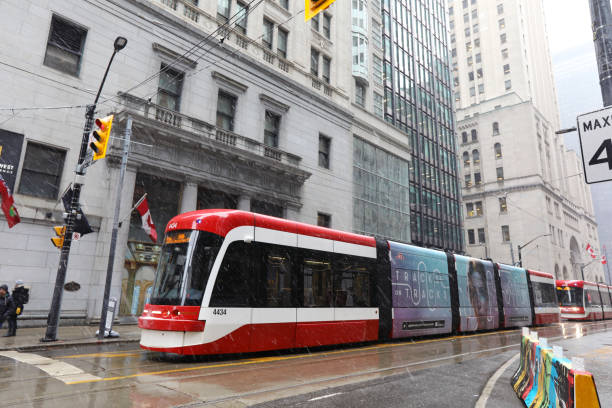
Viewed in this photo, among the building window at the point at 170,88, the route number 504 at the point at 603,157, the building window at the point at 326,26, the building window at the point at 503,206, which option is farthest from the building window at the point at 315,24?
the building window at the point at 503,206

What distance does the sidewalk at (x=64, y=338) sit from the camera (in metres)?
10.3

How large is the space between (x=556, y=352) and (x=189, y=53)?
19.8 metres

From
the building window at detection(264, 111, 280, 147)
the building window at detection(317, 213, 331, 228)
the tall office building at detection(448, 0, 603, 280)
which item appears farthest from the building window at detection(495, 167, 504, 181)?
the building window at detection(264, 111, 280, 147)

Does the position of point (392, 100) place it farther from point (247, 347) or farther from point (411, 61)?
point (247, 347)

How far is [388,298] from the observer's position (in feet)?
45.0

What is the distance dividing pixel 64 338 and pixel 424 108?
4494cm

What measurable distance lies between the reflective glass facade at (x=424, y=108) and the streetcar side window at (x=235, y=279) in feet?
110

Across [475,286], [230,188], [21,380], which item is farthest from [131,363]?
[475,286]

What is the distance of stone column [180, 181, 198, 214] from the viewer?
18.5 meters

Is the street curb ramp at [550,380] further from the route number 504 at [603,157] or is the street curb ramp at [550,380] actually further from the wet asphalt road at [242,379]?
the route number 504 at [603,157]

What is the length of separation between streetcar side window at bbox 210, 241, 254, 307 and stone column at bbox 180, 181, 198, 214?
963 centimetres

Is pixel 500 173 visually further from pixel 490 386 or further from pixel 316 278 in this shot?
pixel 490 386

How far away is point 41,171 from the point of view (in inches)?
599

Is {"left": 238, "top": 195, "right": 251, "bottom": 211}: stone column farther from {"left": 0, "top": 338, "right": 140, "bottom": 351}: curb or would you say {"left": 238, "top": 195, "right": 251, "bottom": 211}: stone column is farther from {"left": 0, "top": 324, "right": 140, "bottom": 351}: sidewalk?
{"left": 0, "top": 338, "right": 140, "bottom": 351}: curb
